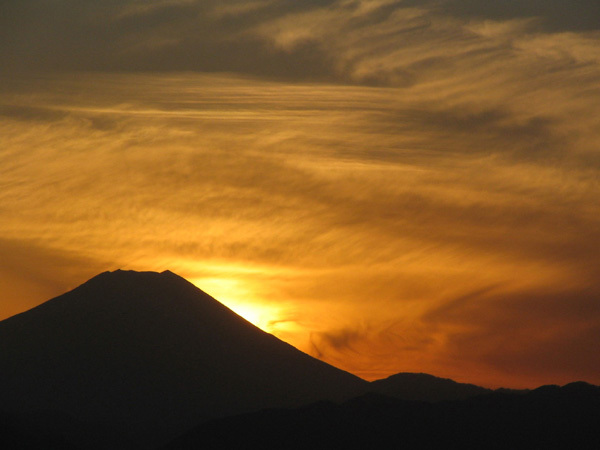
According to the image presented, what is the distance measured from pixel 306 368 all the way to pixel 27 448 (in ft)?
148

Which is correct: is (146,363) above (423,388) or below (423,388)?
above

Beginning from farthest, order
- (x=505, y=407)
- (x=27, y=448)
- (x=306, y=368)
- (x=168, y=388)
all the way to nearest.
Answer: (x=306, y=368)
(x=168, y=388)
(x=505, y=407)
(x=27, y=448)

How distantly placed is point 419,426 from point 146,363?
4149 centimetres

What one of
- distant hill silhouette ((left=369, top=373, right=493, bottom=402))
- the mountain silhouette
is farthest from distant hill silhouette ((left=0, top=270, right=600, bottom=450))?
distant hill silhouette ((left=369, top=373, right=493, bottom=402))

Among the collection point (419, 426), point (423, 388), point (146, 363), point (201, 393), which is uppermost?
point (146, 363)

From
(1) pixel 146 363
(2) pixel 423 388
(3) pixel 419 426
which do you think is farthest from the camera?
(2) pixel 423 388

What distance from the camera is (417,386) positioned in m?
125

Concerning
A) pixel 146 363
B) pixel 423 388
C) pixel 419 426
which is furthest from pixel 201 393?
pixel 419 426

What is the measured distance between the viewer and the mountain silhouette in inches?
4348

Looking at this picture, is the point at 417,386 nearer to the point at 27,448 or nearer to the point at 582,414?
the point at 582,414

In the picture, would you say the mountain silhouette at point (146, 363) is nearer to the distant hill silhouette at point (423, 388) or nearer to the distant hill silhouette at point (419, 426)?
the distant hill silhouette at point (423, 388)

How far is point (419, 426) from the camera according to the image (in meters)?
95.1

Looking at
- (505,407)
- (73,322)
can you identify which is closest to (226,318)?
(73,322)

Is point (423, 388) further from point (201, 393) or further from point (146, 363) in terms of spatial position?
point (146, 363)
